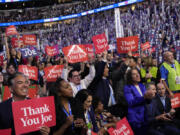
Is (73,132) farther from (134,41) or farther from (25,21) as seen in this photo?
(25,21)

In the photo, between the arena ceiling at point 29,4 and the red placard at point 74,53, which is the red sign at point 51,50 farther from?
the arena ceiling at point 29,4

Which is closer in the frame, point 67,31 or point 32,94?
point 32,94

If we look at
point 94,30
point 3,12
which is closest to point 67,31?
point 94,30

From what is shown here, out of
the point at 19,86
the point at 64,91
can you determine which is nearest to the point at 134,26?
the point at 64,91

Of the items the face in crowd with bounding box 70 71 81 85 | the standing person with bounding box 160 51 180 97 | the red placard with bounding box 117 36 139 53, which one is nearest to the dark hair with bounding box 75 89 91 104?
the face in crowd with bounding box 70 71 81 85

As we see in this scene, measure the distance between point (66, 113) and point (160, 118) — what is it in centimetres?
170

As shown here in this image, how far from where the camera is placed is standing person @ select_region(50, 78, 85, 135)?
2855 millimetres

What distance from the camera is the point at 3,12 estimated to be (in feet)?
140

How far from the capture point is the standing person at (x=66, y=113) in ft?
9.37

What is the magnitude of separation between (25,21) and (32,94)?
37713 millimetres

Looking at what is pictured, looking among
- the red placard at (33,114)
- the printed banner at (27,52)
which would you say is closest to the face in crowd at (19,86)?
the red placard at (33,114)

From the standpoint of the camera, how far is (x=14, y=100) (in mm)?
2773

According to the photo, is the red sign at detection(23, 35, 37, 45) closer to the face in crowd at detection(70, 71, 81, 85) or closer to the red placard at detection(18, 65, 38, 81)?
the red placard at detection(18, 65, 38, 81)

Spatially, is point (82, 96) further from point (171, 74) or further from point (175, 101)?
point (171, 74)
